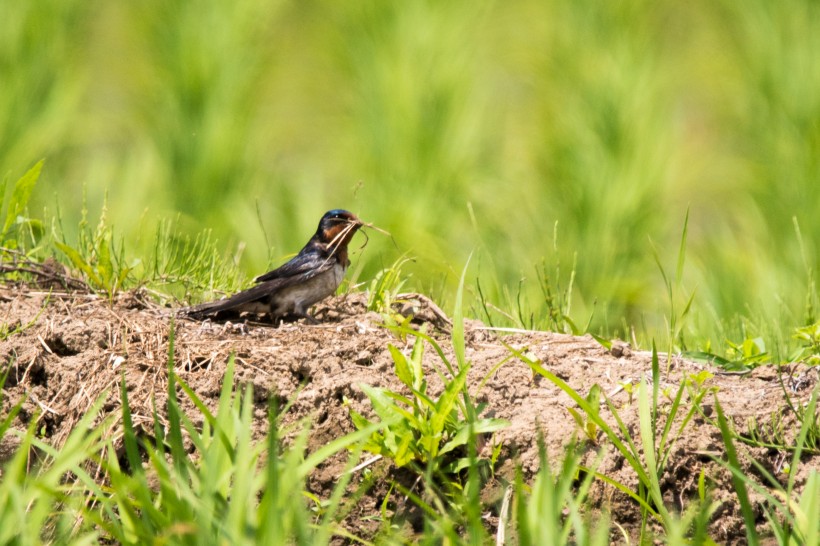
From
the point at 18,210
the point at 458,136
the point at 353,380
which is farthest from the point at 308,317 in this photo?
the point at 458,136

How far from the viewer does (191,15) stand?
1118 cm

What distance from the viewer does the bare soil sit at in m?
3.10

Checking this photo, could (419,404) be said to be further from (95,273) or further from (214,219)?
(214,219)

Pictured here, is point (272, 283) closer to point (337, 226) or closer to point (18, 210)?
point (337, 226)

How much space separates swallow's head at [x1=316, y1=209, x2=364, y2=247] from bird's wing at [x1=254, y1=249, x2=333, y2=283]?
0.10 m

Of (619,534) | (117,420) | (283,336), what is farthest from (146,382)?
(619,534)

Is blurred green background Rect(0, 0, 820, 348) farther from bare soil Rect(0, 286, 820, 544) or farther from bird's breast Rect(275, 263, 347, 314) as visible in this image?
bare soil Rect(0, 286, 820, 544)

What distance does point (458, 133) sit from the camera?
34.4 feet

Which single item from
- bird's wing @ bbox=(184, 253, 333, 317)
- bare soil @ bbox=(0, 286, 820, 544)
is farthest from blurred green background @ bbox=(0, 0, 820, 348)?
bare soil @ bbox=(0, 286, 820, 544)

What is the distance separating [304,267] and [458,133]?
644cm

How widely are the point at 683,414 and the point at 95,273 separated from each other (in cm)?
204

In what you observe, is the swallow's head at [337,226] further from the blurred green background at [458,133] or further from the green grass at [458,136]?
the blurred green background at [458,133]

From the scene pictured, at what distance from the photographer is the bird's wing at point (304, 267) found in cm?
417

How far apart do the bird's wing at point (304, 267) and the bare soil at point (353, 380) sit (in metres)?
0.32
